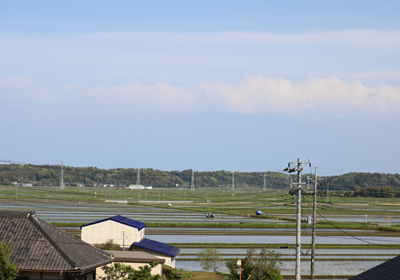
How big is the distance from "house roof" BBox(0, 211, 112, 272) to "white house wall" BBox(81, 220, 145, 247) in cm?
1718

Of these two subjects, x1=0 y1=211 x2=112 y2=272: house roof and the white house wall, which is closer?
x1=0 y1=211 x2=112 y2=272: house roof

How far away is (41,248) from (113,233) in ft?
67.0

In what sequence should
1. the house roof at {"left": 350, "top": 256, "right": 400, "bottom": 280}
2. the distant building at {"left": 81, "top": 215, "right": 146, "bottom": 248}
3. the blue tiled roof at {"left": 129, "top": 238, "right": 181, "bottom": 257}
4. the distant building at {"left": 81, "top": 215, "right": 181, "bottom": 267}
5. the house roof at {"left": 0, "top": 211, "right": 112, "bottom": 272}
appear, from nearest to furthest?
the house roof at {"left": 350, "top": 256, "right": 400, "bottom": 280} < the house roof at {"left": 0, "top": 211, "right": 112, "bottom": 272} < the blue tiled roof at {"left": 129, "top": 238, "right": 181, "bottom": 257} < the distant building at {"left": 81, "top": 215, "right": 181, "bottom": 267} < the distant building at {"left": 81, "top": 215, "right": 146, "bottom": 248}

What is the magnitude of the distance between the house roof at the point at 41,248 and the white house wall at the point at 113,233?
17.2m

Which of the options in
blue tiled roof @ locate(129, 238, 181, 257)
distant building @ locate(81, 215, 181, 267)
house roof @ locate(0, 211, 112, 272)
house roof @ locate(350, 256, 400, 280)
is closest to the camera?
house roof @ locate(350, 256, 400, 280)

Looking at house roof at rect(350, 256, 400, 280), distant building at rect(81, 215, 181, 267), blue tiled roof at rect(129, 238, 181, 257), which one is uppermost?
house roof at rect(350, 256, 400, 280)

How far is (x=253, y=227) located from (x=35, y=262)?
54771mm

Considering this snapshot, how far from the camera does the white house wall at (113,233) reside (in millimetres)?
37688

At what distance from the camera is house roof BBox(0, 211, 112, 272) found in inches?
671

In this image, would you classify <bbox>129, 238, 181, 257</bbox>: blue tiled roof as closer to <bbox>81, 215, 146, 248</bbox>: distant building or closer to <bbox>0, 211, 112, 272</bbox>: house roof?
<bbox>81, 215, 146, 248</bbox>: distant building

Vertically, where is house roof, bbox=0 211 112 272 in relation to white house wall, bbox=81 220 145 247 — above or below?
above

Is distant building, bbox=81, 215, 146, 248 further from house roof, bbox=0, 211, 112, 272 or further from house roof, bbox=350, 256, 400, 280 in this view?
house roof, bbox=350, 256, 400, 280

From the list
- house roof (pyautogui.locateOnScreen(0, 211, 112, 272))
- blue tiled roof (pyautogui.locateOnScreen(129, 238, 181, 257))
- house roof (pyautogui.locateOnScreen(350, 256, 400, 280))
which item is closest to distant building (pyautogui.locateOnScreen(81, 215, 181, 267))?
blue tiled roof (pyautogui.locateOnScreen(129, 238, 181, 257))

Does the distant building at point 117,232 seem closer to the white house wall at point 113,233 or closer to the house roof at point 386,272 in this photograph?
the white house wall at point 113,233
